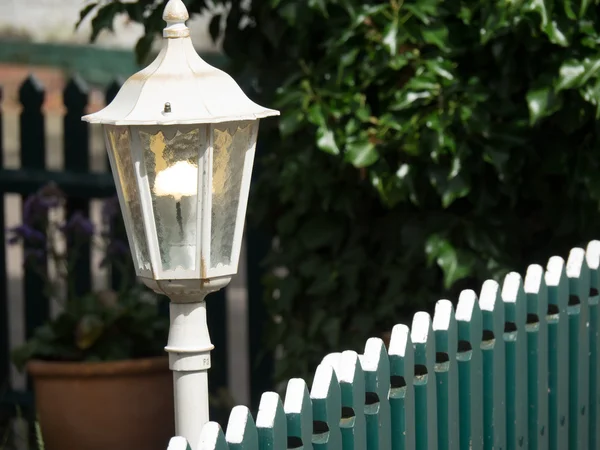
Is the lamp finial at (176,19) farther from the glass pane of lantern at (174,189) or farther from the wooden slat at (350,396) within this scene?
the wooden slat at (350,396)

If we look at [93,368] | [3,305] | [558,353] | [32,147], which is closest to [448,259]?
[558,353]

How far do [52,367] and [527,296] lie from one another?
2.09m

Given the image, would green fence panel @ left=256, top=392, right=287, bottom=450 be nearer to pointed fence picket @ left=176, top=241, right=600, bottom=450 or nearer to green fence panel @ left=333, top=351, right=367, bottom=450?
pointed fence picket @ left=176, top=241, right=600, bottom=450

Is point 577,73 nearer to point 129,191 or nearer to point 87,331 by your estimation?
point 129,191

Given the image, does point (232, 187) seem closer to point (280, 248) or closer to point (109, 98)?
point (280, 248)

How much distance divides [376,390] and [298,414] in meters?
0.27

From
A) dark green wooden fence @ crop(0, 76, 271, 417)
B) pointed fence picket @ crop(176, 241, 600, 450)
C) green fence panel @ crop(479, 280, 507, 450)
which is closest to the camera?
pointed fence picket @ crop(176, 241, 600, 450)

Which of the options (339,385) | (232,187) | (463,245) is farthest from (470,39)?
(339,385)

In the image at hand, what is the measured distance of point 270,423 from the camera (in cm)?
201

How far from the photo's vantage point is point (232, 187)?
95.1 inches

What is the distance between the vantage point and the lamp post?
232cm

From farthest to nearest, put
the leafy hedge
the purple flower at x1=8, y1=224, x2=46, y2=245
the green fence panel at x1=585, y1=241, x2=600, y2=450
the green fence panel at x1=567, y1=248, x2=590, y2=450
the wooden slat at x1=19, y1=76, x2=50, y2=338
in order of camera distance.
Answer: the wooden slat at x1=19, y1=76, x2=50, y2=338 < the purple flower at x1=8, y1=224, x2=46, y2=245 < the leafy hedge < the green fence panel at x1=585, y1=241, x2=600, y2=450 < the green fence panel at x1=567, y1=248, x2=590, y2=450

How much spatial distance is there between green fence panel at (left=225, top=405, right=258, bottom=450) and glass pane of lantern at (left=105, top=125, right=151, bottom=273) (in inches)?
20.1

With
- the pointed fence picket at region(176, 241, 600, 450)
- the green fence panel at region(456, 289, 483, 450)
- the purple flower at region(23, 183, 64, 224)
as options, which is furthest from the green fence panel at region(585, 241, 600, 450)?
the purple flower at region(23, 183, 64, 224)
